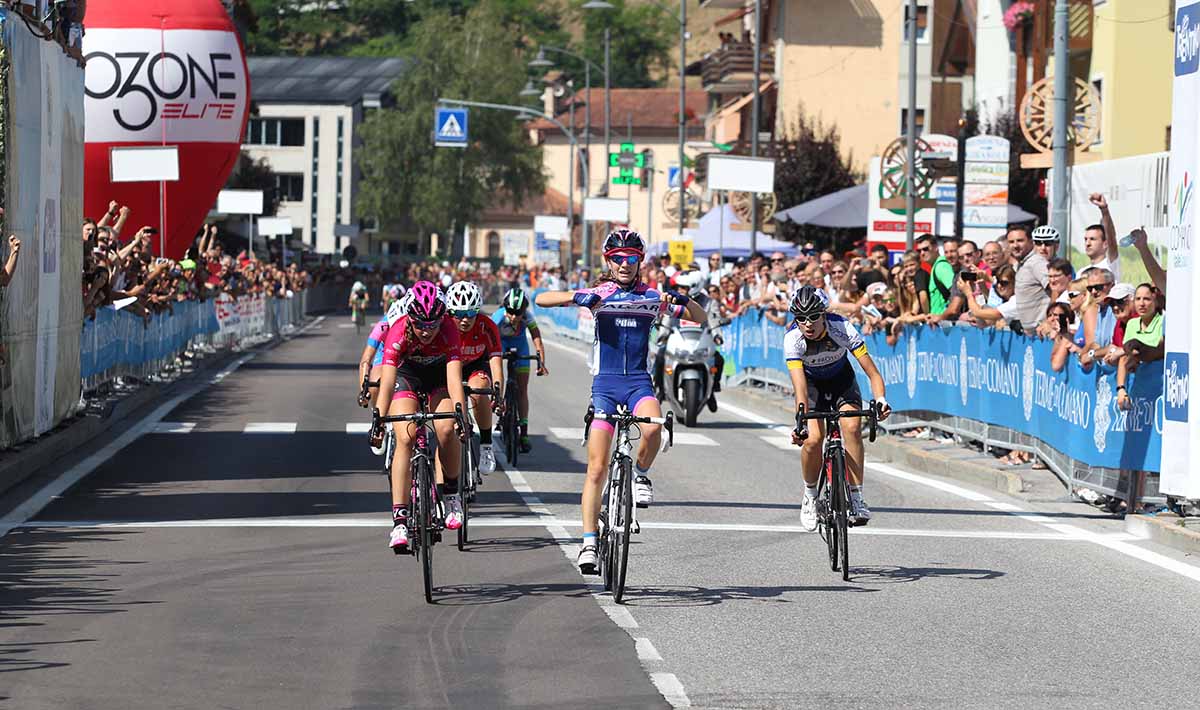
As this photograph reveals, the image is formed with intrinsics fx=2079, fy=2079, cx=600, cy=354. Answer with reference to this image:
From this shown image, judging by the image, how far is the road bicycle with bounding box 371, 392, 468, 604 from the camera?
10.5m

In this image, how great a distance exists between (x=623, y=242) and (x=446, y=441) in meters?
1.79

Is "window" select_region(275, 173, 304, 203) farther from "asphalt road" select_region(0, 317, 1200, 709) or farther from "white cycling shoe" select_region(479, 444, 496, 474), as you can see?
"white cycling shoe" select_region(479, 444, 496, 474)

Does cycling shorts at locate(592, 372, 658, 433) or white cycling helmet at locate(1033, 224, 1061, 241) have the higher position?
white cycling helmet at locate(1033, 224, 1061, 241)

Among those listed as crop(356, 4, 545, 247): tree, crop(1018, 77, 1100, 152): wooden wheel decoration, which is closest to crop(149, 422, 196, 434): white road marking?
crop(1018, 77, 1100, 152): wooden wheel decoration

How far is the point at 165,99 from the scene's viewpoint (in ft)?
112

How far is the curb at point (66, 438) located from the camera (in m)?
16.3

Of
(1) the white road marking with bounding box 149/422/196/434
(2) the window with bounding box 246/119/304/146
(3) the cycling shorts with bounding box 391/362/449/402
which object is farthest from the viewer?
(2) the window with bounding box 246/119/304/146

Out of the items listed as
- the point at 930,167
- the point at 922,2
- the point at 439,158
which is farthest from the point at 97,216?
the point at 439,158

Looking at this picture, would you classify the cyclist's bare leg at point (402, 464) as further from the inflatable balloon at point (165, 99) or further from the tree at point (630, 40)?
the tree at point (630, 40)

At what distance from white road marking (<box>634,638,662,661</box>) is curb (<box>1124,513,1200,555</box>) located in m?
5.44

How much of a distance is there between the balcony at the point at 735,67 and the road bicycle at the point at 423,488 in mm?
60179

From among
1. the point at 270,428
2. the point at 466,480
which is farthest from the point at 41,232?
the point at 466,480

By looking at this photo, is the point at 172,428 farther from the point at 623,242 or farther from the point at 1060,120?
the point at 623,242

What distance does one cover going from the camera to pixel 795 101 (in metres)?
69.9
